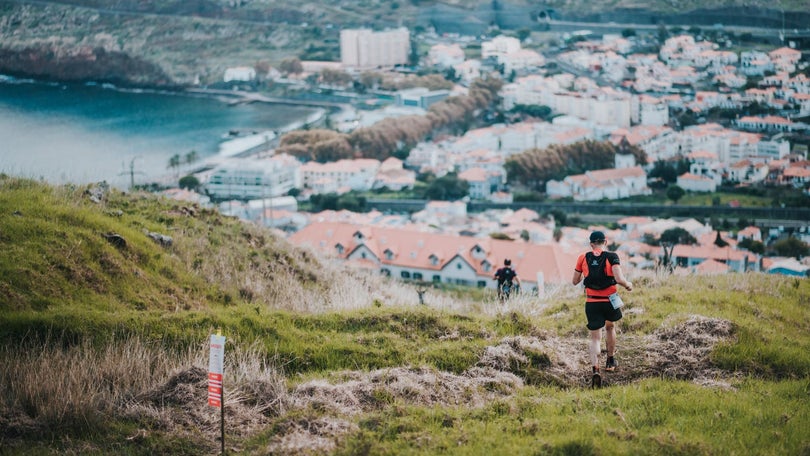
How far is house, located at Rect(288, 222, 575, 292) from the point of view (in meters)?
18.5

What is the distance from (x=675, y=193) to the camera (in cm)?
3256

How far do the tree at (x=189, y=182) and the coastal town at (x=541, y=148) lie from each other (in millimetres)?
91

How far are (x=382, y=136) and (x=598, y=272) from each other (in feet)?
126

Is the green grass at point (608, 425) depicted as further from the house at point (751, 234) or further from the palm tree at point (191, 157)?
the palm tree at point (191, 157)

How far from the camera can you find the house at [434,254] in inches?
729

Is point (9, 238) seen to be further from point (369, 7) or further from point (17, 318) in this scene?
point (369, 7)

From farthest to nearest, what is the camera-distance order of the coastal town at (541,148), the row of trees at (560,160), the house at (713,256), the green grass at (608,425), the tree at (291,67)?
the tree at (291,67) → the row of trees at (560,160) → the house at (713,256) → the coastal town at (541,148) → the green grass at (608,425)

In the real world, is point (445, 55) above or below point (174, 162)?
above

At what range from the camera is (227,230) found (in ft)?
26.8

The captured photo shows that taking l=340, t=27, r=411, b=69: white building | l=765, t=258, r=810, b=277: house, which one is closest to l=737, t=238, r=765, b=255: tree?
l=765, t=258, r=810, b=277: house

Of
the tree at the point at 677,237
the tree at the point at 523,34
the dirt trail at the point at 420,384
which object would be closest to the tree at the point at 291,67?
the tree at the point at 523,34

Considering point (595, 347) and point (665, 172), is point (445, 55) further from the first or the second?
point (595, 347)

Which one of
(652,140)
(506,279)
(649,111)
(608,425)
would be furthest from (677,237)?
(649,111)

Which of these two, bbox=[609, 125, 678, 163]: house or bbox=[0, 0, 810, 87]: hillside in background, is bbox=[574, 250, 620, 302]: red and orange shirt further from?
bbox=[609, 125, 678, 163]: house
